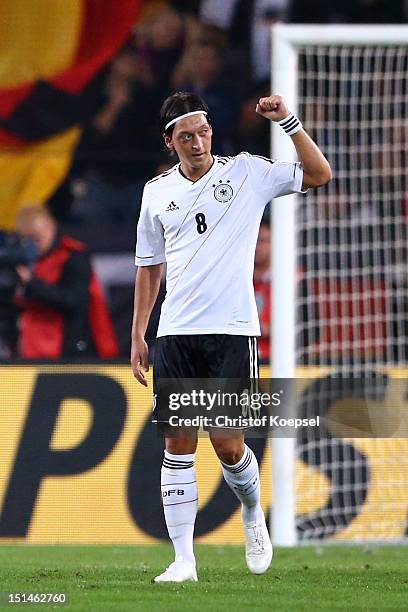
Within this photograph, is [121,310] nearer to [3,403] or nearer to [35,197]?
[35,197]

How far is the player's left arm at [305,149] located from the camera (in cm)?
638

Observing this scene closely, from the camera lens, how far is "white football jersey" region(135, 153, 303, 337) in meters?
6.46

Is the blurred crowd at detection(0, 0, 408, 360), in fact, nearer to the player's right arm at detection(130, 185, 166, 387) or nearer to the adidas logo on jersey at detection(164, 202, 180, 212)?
the player's right arm at detection(130, 185, 166, 387)

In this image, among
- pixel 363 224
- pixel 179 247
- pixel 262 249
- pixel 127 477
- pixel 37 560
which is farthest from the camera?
pixel 262 249

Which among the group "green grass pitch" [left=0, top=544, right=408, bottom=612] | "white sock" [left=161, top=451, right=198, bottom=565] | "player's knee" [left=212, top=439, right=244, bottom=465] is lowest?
"green grass pitch" [left=0, top=544, right=408, bottom=612]

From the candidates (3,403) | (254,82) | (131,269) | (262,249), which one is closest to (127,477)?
(3,403)

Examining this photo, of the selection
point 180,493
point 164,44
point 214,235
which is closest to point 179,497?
point 180,493

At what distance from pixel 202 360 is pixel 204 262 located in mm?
448

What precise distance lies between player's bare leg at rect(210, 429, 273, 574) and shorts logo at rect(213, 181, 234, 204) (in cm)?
105

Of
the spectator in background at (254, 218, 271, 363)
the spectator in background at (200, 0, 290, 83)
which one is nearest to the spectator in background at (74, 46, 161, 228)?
the spectator in background at (200, 0, 290, 83)

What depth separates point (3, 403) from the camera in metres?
9.73

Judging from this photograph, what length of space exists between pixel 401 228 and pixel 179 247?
14.4 ft

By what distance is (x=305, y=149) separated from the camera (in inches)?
255

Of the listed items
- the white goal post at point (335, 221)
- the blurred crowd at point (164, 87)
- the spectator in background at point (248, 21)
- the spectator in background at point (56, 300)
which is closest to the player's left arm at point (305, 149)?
the white goal post at point (335, 221)
